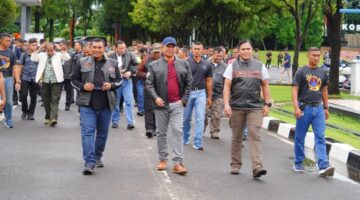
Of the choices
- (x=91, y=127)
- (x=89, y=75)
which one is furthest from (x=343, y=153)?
(x=89, y=75)

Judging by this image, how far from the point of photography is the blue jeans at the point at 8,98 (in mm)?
13945

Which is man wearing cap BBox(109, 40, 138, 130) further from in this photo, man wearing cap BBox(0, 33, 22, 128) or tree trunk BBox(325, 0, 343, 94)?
tree trunk BBox(325, 0, 343, 94)

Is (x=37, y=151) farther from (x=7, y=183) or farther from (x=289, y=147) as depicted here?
(x=289, y=147)

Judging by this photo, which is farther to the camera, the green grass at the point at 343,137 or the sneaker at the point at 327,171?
the green grass at the point at 343,137

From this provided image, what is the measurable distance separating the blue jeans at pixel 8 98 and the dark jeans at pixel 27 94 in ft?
5.55

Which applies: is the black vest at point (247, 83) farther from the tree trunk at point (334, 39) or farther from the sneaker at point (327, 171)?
the tree trunk at point (334, 39)

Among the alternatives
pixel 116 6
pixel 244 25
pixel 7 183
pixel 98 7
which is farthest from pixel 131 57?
pixel 98 7

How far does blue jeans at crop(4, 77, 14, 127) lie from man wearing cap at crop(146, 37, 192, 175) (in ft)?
17.0

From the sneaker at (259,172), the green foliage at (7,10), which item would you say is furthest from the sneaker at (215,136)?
the green foliage at (7,10)

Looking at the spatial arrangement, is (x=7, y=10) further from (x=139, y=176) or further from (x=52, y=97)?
(x=139, y=176)

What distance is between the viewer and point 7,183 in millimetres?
8617

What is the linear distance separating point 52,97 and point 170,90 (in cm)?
595

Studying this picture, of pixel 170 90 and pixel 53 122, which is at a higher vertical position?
pixel 170 90

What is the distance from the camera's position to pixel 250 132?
31.3 ft
